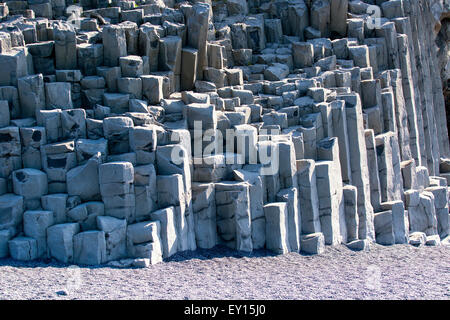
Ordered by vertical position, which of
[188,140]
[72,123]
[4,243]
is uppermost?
[72,123]

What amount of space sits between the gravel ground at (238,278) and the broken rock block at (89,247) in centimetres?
29

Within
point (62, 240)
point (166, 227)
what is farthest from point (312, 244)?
point (62, 240)

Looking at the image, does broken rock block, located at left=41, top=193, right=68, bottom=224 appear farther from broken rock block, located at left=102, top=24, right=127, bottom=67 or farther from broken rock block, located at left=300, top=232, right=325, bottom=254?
broken rock block, located at left=300, top=232, right=325, bottom=254

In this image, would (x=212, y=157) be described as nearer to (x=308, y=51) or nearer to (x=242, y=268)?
(x=242, y=268)

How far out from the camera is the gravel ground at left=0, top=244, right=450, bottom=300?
12789 mm

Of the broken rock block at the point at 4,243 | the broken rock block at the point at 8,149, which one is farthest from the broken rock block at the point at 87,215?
the broken rock block at the point at 8,149

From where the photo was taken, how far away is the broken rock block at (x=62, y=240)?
45.9 feet

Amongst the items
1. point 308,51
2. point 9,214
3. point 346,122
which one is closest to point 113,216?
point 9,214

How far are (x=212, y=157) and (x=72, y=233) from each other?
3104 millimetres

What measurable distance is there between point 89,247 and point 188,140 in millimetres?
2947

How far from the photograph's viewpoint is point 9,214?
1419 cm

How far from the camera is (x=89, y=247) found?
552 inches

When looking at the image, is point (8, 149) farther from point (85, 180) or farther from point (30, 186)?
point (85, 180)
